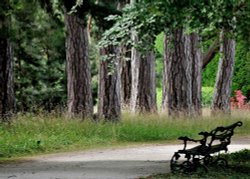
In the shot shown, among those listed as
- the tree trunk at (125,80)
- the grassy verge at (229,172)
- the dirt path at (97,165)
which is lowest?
the dirt path at (97,165)

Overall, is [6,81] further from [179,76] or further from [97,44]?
[97,44]

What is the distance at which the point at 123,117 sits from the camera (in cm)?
2050

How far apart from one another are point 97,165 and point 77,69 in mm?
7610

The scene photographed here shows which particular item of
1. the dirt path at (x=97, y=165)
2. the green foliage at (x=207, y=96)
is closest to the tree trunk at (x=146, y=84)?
the dirt path at (x=97, y=165)

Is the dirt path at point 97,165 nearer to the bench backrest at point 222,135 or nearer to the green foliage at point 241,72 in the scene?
the bench backrest at point 222,135

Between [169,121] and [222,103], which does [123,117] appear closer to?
[169,121]

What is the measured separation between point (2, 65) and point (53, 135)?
3230mm

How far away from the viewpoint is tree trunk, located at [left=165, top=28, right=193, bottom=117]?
2136cm

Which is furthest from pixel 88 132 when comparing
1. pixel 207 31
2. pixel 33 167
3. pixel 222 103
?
pixel 222 103

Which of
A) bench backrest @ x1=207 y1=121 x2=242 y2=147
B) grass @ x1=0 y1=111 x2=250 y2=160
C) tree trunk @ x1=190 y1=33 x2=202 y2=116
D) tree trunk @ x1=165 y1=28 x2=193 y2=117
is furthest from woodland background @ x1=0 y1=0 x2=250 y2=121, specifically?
bench backrest @ x1=207 y1=121 x2=242 y2=147

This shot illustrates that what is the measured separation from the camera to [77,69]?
1939 cm

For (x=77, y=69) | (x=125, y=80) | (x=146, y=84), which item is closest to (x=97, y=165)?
(x=77, y=69)

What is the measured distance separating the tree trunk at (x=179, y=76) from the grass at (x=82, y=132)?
4.61ft

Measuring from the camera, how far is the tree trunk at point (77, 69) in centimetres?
1930
